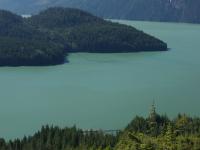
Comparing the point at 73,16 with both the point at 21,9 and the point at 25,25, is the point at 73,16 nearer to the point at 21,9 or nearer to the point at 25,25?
the point at 25,25

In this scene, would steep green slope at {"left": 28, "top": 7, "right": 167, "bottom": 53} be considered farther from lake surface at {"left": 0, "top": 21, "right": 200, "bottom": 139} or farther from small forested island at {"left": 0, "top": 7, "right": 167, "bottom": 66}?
lake surface at {"left": 0, "top": 21, "right": 200, "bottom": 139}

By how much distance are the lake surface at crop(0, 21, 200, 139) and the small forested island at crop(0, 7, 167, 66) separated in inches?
Answer: 96.8

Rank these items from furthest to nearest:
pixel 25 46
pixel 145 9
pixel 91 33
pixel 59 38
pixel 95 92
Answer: pixel 145 9
pixel 91 33
pixel 59 38
pixel 25 46
pixel 95 92

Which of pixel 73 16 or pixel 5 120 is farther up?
pixel 73 16

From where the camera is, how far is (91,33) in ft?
208

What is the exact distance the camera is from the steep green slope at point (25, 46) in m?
47.9

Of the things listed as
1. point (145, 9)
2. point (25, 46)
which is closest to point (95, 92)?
point (25, 46)

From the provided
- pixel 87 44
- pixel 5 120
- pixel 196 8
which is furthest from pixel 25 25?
pixel 196 8

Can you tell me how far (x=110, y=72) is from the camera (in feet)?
136

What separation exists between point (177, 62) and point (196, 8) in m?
82.2

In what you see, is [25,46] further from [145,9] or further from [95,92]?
[145,9]

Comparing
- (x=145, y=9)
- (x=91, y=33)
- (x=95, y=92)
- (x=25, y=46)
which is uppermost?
(x=145, y=9)

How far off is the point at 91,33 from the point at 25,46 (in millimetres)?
13391

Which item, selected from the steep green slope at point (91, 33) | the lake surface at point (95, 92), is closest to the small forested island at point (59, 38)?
the steep green slope at point (91, 33)
